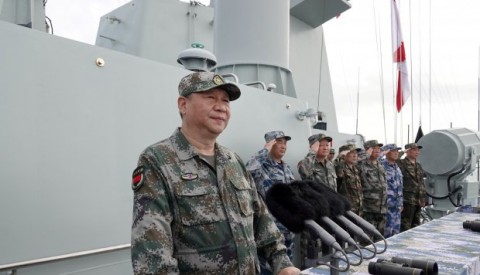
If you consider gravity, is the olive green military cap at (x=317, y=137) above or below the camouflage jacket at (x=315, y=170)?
above

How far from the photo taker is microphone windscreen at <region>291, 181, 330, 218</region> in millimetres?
1593

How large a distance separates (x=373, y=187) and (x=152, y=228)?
4.56 metres

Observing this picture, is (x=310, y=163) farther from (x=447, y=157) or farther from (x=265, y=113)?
(x=447, y=157)

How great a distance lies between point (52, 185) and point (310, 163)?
2.75 m

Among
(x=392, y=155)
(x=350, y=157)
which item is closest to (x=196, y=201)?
(x=350, y=157)

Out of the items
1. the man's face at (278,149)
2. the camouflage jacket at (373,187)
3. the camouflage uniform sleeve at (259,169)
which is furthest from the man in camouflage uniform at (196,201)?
the camouflage jacket at (373,187)

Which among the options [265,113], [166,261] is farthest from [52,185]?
[265,113]

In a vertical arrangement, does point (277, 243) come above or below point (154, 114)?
below

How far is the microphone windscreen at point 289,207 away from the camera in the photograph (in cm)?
154

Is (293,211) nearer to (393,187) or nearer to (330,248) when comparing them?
(330,248)

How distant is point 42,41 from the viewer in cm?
218

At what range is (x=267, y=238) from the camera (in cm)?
162

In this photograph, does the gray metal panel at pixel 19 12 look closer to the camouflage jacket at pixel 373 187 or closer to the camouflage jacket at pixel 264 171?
the camouflage jacket at pixel 264 171

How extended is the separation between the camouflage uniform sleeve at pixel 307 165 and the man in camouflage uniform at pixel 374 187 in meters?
1.48
